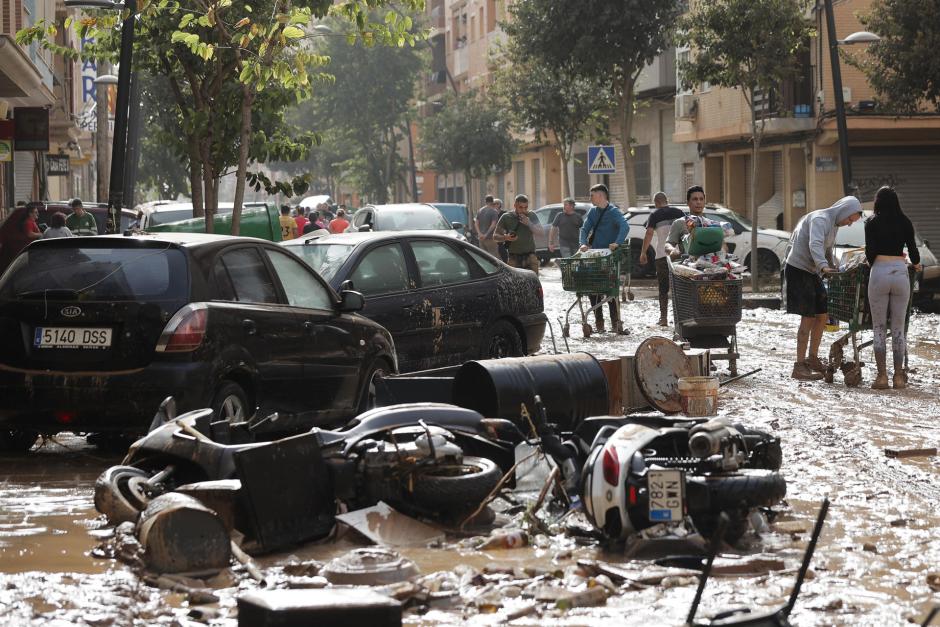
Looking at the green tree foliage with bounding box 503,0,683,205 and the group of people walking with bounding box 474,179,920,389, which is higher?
the green tree foliage with bounding box 503,0,683,205

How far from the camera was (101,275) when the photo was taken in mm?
9648

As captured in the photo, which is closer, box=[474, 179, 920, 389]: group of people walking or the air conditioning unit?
box=[474, 179, 920, 389]: group of people walking

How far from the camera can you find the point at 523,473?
801 centimetres

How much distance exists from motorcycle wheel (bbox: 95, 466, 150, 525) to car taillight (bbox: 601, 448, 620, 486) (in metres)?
2.24

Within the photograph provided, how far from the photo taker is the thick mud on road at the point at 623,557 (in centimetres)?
586

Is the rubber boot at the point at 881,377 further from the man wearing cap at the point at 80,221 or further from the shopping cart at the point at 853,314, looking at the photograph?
the man wearing cap at the point at 80,221

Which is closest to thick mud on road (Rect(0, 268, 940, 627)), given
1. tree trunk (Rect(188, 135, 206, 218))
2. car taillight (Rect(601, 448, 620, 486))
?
car taillight (Rect(601, 448, 620, 486))

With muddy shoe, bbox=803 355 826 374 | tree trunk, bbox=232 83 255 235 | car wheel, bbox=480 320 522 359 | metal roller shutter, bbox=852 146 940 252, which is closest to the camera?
car wheel, bbox=480 320 522 359

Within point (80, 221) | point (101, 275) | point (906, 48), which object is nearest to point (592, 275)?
point (80, 221)

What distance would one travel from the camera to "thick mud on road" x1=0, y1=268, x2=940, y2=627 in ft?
19.2

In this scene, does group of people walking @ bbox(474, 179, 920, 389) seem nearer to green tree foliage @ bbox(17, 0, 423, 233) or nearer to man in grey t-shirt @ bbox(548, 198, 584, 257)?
green tree foliage @ bbox(17, 0, 423, 233)

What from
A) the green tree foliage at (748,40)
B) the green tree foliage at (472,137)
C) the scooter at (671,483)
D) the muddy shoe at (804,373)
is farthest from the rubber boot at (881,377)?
the green tree foliage at (472,137)

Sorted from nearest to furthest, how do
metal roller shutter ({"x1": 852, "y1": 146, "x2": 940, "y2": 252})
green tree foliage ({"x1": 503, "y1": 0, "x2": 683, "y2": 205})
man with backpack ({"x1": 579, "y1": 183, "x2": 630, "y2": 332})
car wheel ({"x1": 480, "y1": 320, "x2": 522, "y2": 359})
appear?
car wheel ({"x1": 480, "y1": 320, "x2": 522, "y2": 359}) → man with backpack ({"x1": 579, "y1": 183, "x2": 630, "y2": 332}) → metal roller shutter ({"x1": 852, "y1": 146, "x2": 940, "y2": 252}) → green tree foliage ({"x1": 503, "y1": 0, "x2": 683, "y2": 205})

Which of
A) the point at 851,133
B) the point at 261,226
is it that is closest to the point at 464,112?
the point at 851,133
